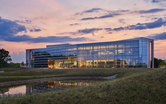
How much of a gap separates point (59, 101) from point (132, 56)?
235 ft

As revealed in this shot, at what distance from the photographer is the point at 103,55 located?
3595 inches

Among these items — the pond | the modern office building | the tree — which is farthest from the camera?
the tree

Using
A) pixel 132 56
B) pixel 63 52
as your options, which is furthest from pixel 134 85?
pixel 63 52

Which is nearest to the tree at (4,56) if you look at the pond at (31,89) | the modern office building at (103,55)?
the modern office building at (103,55)

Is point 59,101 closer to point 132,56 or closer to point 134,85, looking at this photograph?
point 134,85

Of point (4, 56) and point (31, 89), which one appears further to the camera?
point (4, 56)

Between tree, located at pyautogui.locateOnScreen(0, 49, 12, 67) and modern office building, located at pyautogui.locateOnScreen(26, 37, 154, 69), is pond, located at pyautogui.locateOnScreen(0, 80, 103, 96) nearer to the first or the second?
modern office building, located at pyautogui.locateOnScreen(26, 37, 154, 69)

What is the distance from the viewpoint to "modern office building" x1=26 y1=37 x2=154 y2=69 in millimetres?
78812

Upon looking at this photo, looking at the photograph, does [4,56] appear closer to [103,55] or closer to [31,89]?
[103,55]

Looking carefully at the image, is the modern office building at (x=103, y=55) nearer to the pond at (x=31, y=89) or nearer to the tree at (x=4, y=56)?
the tree at (x=4, y=56)

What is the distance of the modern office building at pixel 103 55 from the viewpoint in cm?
7881

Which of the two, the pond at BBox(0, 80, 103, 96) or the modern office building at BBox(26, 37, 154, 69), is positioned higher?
the modern office building at BBox(26, 37, 154, 69)

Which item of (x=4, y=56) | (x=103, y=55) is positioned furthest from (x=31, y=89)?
(x=4, y=56)

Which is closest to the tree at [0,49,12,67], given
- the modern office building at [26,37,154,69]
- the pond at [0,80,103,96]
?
the modern office building at [26,37,154,69]
